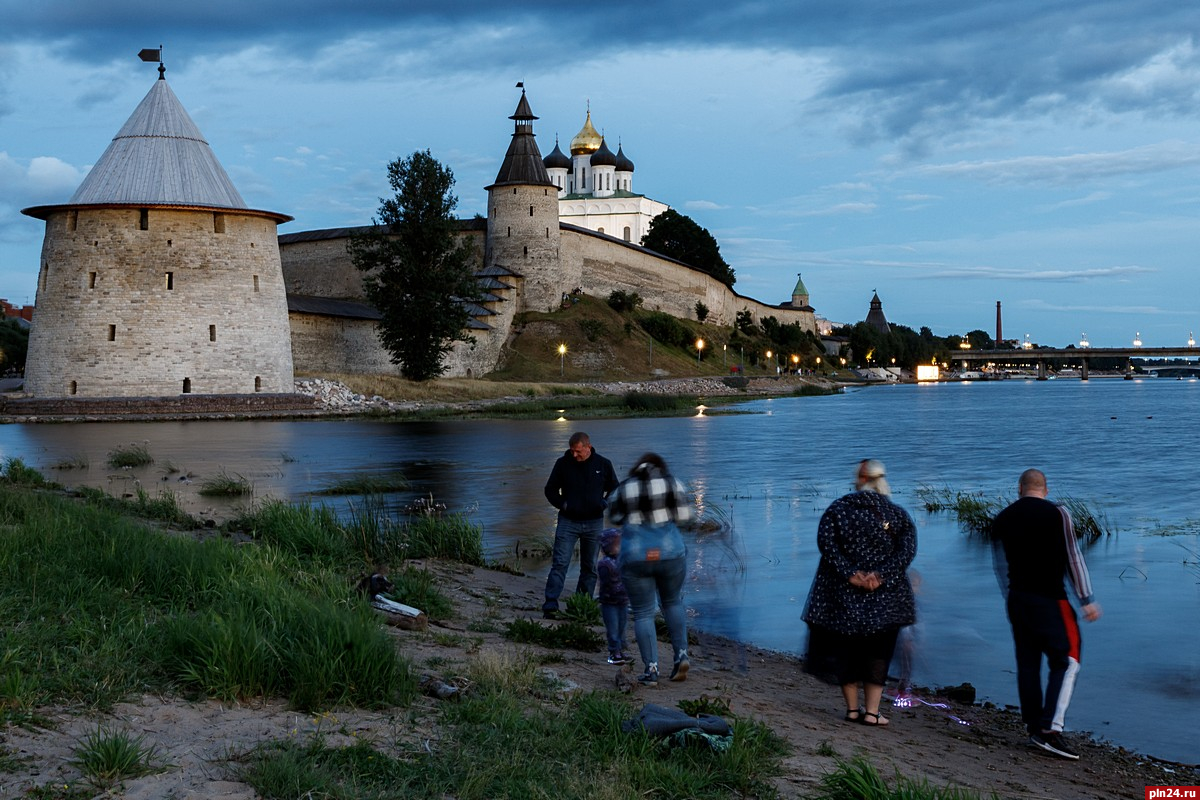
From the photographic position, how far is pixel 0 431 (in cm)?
2986

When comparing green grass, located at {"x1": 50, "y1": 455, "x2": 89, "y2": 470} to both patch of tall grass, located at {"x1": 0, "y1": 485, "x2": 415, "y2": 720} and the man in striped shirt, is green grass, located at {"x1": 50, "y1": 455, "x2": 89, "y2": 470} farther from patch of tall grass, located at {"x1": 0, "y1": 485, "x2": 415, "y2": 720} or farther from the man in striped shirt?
the man in striped shirt

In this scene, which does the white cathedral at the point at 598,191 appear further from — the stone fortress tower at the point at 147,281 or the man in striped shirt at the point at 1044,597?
the man in striped shirt at the point at 1044,597

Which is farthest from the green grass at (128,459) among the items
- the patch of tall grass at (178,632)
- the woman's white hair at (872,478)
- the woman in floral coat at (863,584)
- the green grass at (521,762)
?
the woman's white hair at (872,478)

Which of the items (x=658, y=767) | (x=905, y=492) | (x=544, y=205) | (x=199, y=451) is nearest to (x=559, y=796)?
(x=658, y=767)

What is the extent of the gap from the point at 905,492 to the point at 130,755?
16.6m

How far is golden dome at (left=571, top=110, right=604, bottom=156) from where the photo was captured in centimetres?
11119

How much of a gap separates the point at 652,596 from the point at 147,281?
116 feet

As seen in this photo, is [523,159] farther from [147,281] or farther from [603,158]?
[603,158]

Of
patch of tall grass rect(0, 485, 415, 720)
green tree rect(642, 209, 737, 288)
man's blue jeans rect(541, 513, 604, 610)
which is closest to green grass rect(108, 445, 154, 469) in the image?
patch of tall grass rect(0, 485, 415, 720)

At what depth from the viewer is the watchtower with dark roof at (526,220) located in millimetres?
64312

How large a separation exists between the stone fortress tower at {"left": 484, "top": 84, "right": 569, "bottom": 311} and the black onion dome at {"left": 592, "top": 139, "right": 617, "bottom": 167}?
4536 cm

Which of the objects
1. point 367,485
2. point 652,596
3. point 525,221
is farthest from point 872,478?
point 525,221

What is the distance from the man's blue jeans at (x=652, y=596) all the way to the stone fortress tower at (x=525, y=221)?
194 feet

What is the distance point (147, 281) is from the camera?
3722 centimetres
